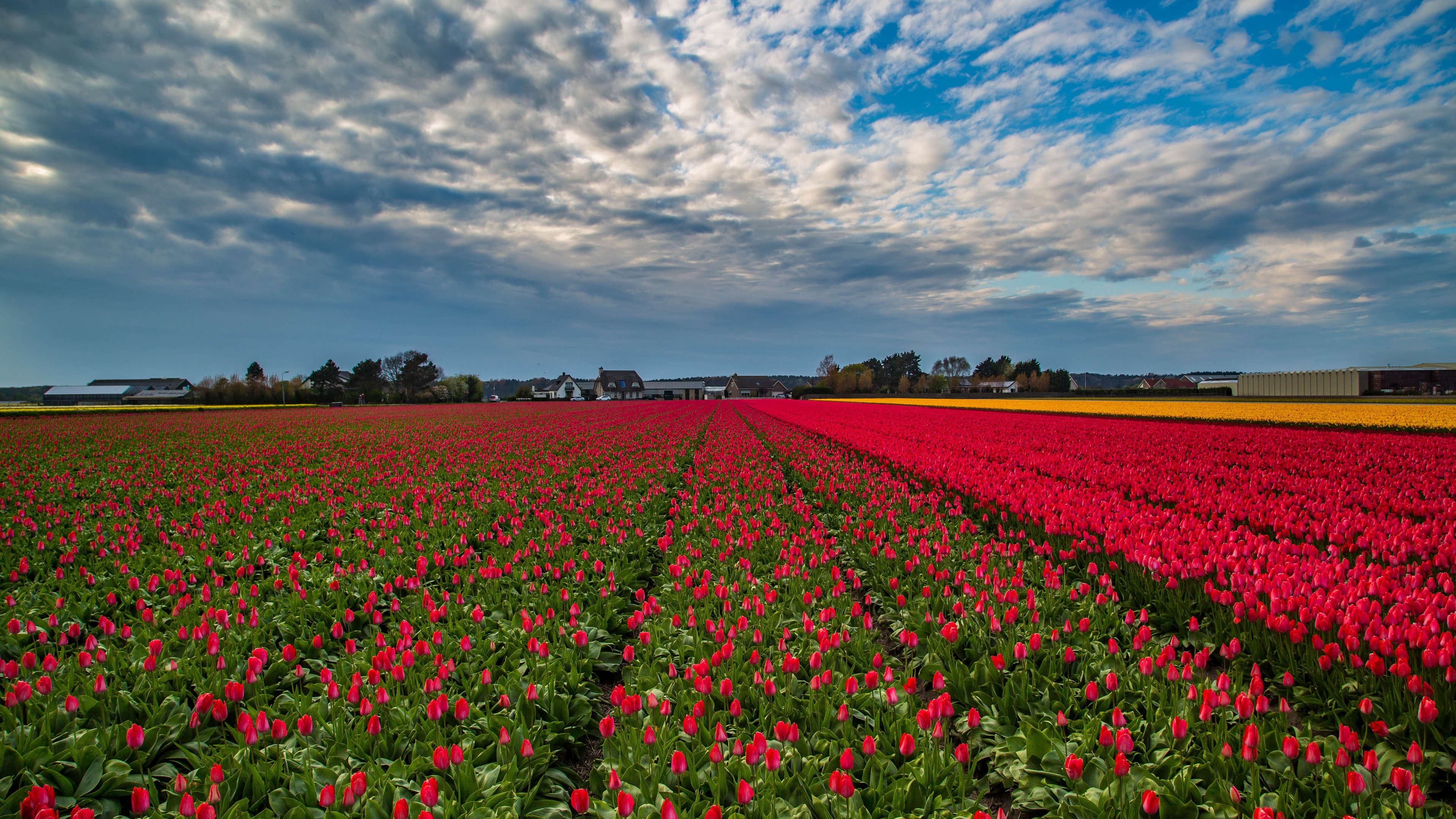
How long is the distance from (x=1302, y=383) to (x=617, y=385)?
120407 mm

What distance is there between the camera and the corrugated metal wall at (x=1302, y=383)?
63.7 m

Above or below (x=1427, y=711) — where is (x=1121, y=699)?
below

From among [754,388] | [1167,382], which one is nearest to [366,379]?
[754,388]

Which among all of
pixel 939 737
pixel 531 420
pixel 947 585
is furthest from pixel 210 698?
pixel 531 420

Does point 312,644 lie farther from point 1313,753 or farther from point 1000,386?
point 1000,386

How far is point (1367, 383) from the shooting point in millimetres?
64000

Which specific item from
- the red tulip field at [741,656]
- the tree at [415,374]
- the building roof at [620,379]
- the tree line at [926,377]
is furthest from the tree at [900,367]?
the red tulip field at [741,656]

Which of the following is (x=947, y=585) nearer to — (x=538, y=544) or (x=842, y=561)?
(x=842, y=561)

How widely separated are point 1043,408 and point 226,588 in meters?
46.5

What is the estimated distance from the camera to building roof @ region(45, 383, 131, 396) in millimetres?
107250

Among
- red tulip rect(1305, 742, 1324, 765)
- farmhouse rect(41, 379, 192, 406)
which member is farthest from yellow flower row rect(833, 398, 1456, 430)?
farmhouse rect(41, 379, 192, 406)

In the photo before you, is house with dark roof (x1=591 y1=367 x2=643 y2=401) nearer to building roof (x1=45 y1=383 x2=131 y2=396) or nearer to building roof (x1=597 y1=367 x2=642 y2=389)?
building roof (x1=597 y1=367 x2=642 y2=389)

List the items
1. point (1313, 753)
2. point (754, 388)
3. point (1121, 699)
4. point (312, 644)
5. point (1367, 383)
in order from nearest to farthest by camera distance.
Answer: point (1313, 753)
point (1121, 699)
point (312, 644)
point (1367, 383)
point (754, 388)

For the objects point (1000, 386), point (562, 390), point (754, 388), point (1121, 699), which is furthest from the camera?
point (754, 388)
